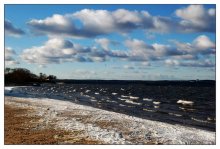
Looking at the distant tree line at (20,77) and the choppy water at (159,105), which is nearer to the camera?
the choppy water at (159,105)

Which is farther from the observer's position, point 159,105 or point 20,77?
point 20,77

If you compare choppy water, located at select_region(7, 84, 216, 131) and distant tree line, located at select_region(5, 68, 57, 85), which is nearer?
choppy water, located at select_region(7, 84, 216, 131)

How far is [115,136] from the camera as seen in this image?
1538cm
